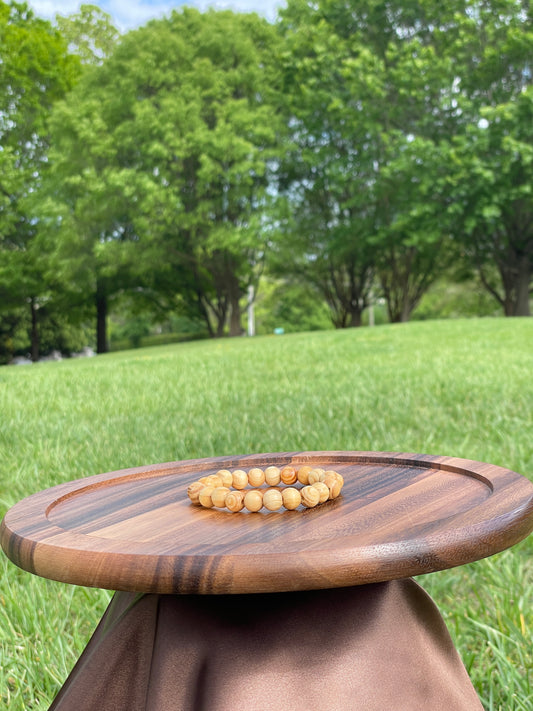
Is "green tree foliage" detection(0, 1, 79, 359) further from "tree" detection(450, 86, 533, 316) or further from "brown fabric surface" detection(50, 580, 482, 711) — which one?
"brown fabric surface" detection(50, 580, 482, 711)

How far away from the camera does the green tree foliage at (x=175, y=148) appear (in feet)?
56.1

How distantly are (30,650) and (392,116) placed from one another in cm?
1833

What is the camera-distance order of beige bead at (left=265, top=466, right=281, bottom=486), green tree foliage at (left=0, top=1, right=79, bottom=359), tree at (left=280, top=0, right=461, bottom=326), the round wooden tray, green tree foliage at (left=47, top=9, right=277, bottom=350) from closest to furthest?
the round wooden tray
beige bead at (left=265, top=466, right=281, bottom=486)
tree at (left=280, top=0, right=461, bottom=326)
green tree foliage at (left=47, top=9, right=277, bottom=350)
green tree foliage at (left=0, top=1, right=79, bottom=359)

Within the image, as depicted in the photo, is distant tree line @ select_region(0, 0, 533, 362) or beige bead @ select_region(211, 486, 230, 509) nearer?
beige bead @ select_region(211, 486, 230, 509)

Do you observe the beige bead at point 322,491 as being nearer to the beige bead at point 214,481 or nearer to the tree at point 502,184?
the beige bead at point 214,481

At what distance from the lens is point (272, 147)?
19.0 metres

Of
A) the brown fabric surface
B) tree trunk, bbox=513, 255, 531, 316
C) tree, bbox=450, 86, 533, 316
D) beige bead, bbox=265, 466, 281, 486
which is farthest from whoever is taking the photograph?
tree trunk, bbox=513, 255, 531, 316

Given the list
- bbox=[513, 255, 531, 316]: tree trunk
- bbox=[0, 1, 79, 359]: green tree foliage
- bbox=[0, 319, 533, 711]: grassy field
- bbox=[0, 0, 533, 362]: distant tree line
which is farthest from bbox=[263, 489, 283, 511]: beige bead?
bbox=[0, 1, 79, 359]: green tree foliage

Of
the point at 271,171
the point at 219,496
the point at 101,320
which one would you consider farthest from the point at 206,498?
the point at 101,320

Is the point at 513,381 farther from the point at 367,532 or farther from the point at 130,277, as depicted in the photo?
the point at 130,277

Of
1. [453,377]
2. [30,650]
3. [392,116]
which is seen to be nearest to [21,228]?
[392,116]

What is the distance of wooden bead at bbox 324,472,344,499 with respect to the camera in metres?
0.97

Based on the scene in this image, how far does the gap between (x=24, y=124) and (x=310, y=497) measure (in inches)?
896

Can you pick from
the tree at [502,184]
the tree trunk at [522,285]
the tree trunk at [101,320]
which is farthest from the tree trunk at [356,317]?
the tree trunk at [101,320]
